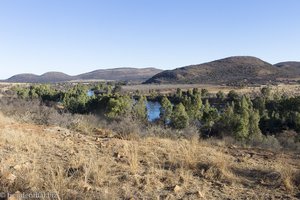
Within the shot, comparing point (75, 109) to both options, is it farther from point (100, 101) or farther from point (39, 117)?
point (39, 117)

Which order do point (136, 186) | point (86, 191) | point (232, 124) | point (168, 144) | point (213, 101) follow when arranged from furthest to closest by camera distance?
point (213, 101) < point (232, 124) < point (168, 144) < point (136, 186) < point (86, 191)

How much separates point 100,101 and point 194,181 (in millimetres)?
53180

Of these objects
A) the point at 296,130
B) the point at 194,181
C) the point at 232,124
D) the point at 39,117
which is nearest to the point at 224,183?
the point at 194,181

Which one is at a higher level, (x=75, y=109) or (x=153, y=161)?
(x=153, y=161)

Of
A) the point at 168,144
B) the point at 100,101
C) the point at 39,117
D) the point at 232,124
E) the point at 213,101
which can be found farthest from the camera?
the point at 213,101

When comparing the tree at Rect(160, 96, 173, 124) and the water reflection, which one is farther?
the water reflection

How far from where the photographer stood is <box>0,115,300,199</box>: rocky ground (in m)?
4.51

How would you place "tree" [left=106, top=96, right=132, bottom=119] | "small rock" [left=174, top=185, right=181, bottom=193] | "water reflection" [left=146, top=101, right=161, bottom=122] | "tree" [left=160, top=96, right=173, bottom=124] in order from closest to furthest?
"small rock" [left=174, top=185, right=181, bottom=193]
"tree" [left=106, top=96, right=132, bottom=119]
"tree" [left=160, top=96, right=173, bottom=124]
"water reflection" [left=146, top=101, right=161, bottom=122]

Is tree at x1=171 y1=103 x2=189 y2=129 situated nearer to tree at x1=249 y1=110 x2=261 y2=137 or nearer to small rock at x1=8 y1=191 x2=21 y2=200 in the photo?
tree at x1=249 y1=110 x2=261 y2=137

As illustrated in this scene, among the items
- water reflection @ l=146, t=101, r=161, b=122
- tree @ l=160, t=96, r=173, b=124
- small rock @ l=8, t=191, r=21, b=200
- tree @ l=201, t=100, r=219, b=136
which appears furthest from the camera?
water reflection @ l=146, t=101, r=161, b=122

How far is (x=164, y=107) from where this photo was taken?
57.9 m

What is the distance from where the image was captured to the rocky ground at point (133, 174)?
451cm

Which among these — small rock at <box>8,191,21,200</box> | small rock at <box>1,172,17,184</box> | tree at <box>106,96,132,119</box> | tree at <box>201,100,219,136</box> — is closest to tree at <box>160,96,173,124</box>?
tree at <box>201,100,219,136</box>

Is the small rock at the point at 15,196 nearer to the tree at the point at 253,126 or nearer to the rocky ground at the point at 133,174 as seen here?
the rocky ground at the point at 133,174
